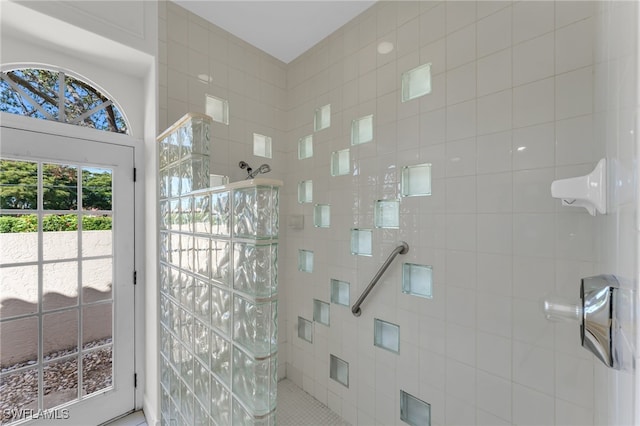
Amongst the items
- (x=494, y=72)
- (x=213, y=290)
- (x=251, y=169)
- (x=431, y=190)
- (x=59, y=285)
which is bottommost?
(x=59, y=285)

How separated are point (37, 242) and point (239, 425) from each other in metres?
1.44

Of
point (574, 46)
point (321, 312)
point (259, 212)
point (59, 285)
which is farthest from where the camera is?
point (321, 312)

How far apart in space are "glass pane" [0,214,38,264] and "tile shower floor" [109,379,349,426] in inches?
43.7

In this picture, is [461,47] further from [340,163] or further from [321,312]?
[321,312]

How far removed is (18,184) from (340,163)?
176 cm

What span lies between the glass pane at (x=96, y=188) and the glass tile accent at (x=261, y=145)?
3.07ft

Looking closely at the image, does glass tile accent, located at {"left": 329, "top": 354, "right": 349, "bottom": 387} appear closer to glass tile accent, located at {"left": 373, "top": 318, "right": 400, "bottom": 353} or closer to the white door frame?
glass tile accent, located at {"left": 373, "top": 318, "right": 400, "bottom": 353}

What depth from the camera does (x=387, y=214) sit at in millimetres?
1539

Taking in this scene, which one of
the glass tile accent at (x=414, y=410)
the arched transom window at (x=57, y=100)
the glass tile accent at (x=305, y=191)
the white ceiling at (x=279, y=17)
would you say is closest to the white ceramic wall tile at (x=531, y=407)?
the glass tile accent at (x=414, y=410)

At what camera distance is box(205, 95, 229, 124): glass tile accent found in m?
1.82

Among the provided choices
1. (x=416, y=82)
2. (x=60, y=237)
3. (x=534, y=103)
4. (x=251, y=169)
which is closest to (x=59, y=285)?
(x=60, y=237)

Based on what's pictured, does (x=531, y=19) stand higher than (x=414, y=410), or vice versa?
(x=531, y=19)

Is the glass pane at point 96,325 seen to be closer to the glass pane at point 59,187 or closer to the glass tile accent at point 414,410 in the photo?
the glass pane at point 59,187

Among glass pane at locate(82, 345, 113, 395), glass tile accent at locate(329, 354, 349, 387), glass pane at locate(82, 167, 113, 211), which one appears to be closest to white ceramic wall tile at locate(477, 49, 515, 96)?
glass tile accent at locate(329, 354, 349, 387)
